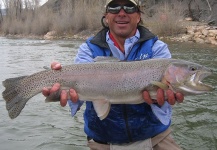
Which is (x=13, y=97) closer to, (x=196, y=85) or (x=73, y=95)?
(x=73, y=95)

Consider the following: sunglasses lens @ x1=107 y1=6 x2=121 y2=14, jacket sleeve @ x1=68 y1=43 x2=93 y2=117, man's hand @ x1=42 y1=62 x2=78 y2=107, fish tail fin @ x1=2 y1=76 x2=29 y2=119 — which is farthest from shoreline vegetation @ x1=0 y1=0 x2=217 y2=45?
man's hand @ x1=42 y1=62 x2=78 y2=107

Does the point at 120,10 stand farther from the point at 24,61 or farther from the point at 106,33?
the point at 24,61

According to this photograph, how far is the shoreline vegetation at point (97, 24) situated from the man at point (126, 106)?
15434 mm

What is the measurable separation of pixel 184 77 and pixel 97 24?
102ft

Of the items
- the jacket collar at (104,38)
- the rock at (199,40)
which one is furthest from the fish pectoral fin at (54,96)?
the rock at (199,40)

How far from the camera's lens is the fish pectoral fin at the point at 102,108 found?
3107 millimetres

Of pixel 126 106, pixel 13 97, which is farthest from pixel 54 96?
pixel 126 106

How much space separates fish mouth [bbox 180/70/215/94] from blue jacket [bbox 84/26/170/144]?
0.54m

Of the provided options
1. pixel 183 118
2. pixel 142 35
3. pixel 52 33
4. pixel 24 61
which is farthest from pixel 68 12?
pixel 142 35

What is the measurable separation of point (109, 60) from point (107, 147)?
0.98 meters

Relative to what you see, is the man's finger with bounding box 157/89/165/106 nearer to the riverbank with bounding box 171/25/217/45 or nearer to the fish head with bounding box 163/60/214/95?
the fish head with bounding box 163/60/214/95

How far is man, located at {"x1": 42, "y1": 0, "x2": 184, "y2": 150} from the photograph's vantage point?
329 centimetres

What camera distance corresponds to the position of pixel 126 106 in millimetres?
3270

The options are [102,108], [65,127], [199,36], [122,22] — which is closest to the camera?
[102,108]
